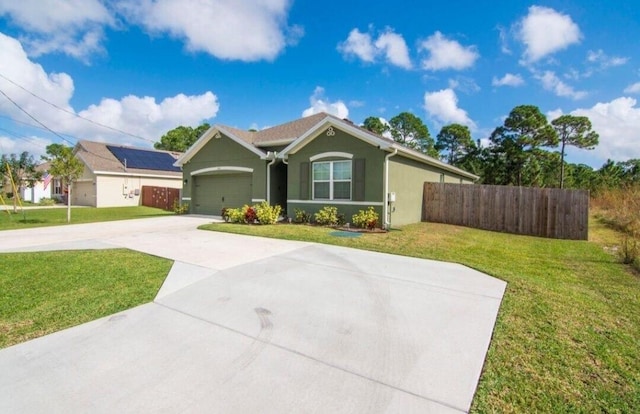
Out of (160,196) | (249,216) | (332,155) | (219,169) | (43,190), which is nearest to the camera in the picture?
(332,155)

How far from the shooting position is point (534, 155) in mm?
32250

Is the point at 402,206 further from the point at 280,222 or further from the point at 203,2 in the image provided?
the point at 203,2

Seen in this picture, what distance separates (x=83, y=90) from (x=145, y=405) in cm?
2544

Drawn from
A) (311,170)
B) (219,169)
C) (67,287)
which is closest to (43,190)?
(219,169)

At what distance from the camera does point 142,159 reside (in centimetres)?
2764

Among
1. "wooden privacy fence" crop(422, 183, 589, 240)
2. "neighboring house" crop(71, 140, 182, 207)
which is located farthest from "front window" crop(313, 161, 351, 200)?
"neighboring house" crop(71, 140, 182, 207)

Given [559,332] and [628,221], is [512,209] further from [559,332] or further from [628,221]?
[559,332]

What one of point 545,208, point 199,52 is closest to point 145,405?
point 545,208

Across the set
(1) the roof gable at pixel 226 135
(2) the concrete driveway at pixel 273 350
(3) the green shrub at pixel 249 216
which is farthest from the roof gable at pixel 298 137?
(2) the concrete driveway at pixel 273 350

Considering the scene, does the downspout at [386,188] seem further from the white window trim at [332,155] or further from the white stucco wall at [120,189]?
the white stucco wall at [120,189]

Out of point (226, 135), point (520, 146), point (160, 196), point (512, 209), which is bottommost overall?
point (512, 209)

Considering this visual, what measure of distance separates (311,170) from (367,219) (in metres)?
3.46

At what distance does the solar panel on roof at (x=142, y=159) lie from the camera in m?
26.4

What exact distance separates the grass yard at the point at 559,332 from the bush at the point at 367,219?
2798 millimetres
